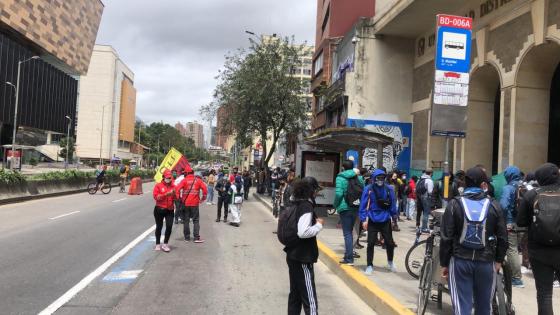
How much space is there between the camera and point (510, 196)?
319 inches

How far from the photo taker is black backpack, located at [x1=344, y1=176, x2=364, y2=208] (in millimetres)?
9125

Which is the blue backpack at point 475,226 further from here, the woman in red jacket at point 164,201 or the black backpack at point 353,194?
the woman in red jacket at point 164,201

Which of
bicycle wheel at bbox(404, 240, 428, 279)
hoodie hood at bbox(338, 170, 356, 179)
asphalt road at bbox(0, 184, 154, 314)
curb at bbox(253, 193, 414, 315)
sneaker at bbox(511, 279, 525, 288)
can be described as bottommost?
asphalt road at bbox(0, 184, 154, 314)

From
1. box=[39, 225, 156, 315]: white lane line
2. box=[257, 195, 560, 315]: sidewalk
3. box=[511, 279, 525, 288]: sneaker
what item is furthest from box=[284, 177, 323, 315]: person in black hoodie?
box=[511, 279, 525, 288]: sneaker

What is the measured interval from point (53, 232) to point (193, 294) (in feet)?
23.1

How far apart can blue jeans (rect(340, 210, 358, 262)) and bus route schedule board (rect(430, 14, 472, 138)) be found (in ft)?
6.91

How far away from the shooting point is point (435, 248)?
6.12 metres

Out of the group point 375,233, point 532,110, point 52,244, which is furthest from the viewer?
point 532,110

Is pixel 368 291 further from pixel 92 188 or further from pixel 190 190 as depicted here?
pixel 92 188

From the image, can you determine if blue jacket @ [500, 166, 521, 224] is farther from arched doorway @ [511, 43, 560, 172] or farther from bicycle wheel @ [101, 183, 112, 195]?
bicycle wheel @ [101, 183, 112, 195]

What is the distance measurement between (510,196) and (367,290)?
2.84 m

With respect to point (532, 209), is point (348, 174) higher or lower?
higher

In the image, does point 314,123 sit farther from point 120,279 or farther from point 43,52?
point 43,52

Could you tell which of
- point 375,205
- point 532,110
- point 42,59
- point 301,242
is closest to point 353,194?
point 375,205
